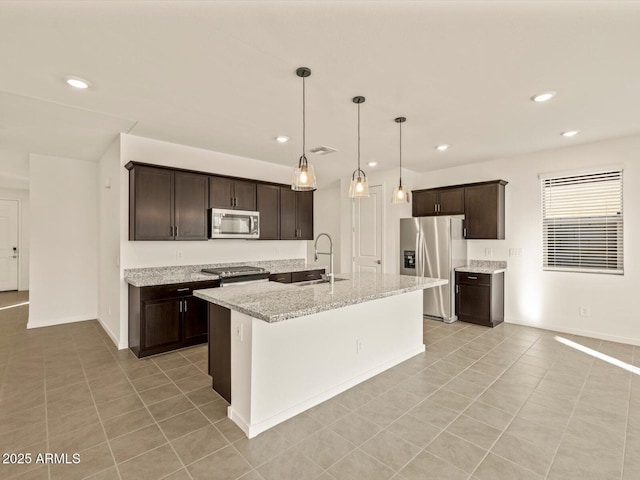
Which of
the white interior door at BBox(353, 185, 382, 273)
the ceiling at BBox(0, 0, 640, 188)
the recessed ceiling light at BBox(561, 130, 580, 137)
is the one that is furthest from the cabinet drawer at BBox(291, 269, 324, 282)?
the recessed ceiling light at BBox(561, 130, 580, 137)

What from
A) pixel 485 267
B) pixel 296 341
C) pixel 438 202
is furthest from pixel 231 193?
pixel 485 267

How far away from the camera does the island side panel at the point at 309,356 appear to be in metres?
2.25

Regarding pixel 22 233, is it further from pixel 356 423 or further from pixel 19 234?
pixel 356 423

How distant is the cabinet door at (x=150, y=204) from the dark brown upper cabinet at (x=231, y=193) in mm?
547

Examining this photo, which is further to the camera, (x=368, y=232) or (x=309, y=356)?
(x=368, y=232)

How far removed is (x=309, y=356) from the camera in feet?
8.44

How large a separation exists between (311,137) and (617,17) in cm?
282

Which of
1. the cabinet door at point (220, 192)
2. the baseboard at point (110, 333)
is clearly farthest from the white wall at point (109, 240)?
the cabinet door at point (220, 192)

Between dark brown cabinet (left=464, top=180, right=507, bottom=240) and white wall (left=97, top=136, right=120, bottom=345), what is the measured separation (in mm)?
5060

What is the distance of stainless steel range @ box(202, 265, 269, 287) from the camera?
4.09m

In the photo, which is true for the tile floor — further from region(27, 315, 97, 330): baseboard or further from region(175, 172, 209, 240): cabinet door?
region(175, 172, 209, 240): cabinet door

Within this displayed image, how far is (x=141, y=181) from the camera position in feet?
12.3

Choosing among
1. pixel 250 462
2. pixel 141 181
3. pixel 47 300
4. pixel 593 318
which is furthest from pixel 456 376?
pixel 47 300

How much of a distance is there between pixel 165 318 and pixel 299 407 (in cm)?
204
